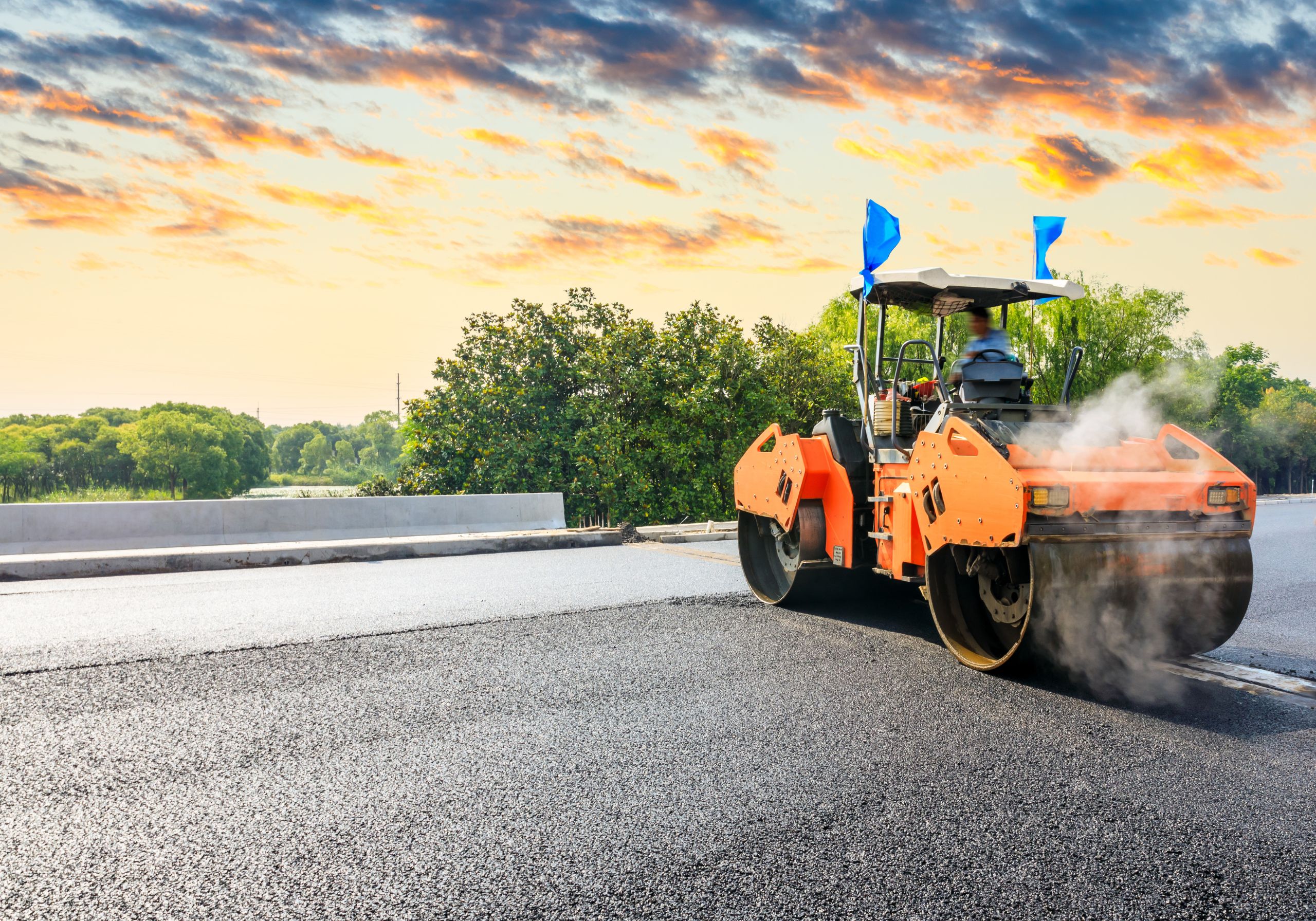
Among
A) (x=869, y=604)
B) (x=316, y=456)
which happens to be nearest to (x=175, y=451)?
(x=316, y=456)

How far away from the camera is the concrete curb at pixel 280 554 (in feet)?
31.6

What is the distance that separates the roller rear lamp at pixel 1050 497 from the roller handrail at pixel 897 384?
150 cm

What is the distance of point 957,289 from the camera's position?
21.0 ft

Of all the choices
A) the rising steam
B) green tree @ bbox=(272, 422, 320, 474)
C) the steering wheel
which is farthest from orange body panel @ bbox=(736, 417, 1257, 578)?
green tree @ bbox=(272, 422, 320, 474)

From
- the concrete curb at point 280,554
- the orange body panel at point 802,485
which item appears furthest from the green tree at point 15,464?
the orange body panel at point 802,485

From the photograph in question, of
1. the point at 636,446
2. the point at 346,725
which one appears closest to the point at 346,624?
the point at 346,725

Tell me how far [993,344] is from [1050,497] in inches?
76.4

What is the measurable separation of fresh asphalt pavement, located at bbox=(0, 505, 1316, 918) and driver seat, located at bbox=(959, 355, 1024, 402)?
1660 millimetres

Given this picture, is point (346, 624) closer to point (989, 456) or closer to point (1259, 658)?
point (989, 456)

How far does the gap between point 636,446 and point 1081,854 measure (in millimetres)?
19438

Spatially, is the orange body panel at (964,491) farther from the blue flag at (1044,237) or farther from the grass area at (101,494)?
the grass area at (101,494)

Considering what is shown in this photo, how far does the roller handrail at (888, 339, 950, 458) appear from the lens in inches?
238

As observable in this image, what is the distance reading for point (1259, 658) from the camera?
555 centimetres

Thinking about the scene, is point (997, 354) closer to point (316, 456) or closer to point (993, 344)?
point (993, 344)
